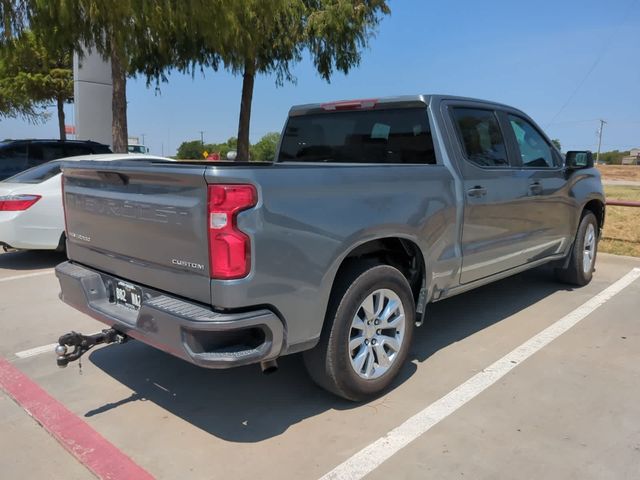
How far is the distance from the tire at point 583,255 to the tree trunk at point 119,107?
9556 millimetres

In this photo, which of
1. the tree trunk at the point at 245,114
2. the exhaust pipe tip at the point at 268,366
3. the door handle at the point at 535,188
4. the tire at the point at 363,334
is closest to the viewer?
the exhaust pipe tip at the point at 268,366

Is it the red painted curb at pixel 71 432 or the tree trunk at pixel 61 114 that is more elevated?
the tree trunk at pixel 61 114

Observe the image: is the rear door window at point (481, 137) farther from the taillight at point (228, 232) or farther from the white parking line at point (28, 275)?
the white parking line at point (28, 275)

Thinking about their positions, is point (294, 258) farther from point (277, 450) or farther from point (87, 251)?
point (87, 251)

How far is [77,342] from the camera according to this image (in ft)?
10.6

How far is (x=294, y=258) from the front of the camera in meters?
2.84

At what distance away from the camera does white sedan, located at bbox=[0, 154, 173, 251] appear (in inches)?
271

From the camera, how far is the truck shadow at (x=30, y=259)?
7.46m

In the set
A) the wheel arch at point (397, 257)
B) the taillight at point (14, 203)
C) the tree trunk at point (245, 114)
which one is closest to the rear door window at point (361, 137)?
the wheel arch at point (397, 257)

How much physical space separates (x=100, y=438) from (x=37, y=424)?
0.49m

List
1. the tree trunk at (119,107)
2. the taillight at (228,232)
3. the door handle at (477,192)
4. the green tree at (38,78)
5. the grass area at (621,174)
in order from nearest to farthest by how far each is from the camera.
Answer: the taillight at (228,232)
the door handle at (477,192)
the tree trunk at (119,107)
the green tree at (38,78)
the grass area at (621,174)

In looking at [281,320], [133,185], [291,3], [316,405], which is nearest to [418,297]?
[316,405]

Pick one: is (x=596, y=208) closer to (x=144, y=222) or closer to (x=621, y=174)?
(x=144, y=222)

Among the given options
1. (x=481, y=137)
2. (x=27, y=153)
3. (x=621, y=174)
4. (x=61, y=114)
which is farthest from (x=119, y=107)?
(x=621, y=174)
